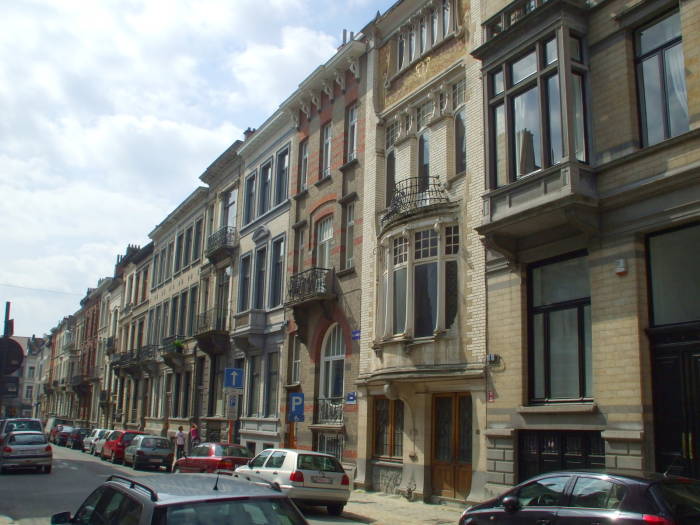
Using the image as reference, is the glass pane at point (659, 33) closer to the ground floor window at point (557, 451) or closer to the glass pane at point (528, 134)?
the glass pane at point (528, 134)

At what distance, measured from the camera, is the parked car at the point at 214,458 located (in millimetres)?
20719

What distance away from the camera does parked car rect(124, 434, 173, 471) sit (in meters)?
28.6

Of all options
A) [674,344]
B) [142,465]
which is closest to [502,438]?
[674,344]

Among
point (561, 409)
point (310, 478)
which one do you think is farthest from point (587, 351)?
point (310, 478)

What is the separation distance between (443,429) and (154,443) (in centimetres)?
1471

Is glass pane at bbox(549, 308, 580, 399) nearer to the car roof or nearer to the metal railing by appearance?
the car roof

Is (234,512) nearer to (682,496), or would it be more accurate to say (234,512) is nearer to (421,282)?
(682,496)

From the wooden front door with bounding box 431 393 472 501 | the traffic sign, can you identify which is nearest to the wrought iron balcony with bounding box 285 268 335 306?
the traffic sign

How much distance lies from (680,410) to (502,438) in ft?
14.5

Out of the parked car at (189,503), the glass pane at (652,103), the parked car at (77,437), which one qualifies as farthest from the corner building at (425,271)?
the parked car at (77,437)

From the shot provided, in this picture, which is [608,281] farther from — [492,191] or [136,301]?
[136,301]

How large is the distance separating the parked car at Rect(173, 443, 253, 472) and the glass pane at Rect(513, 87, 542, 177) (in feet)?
37.4

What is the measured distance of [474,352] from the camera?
1775 centimetres

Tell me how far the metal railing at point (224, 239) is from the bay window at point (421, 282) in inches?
604
